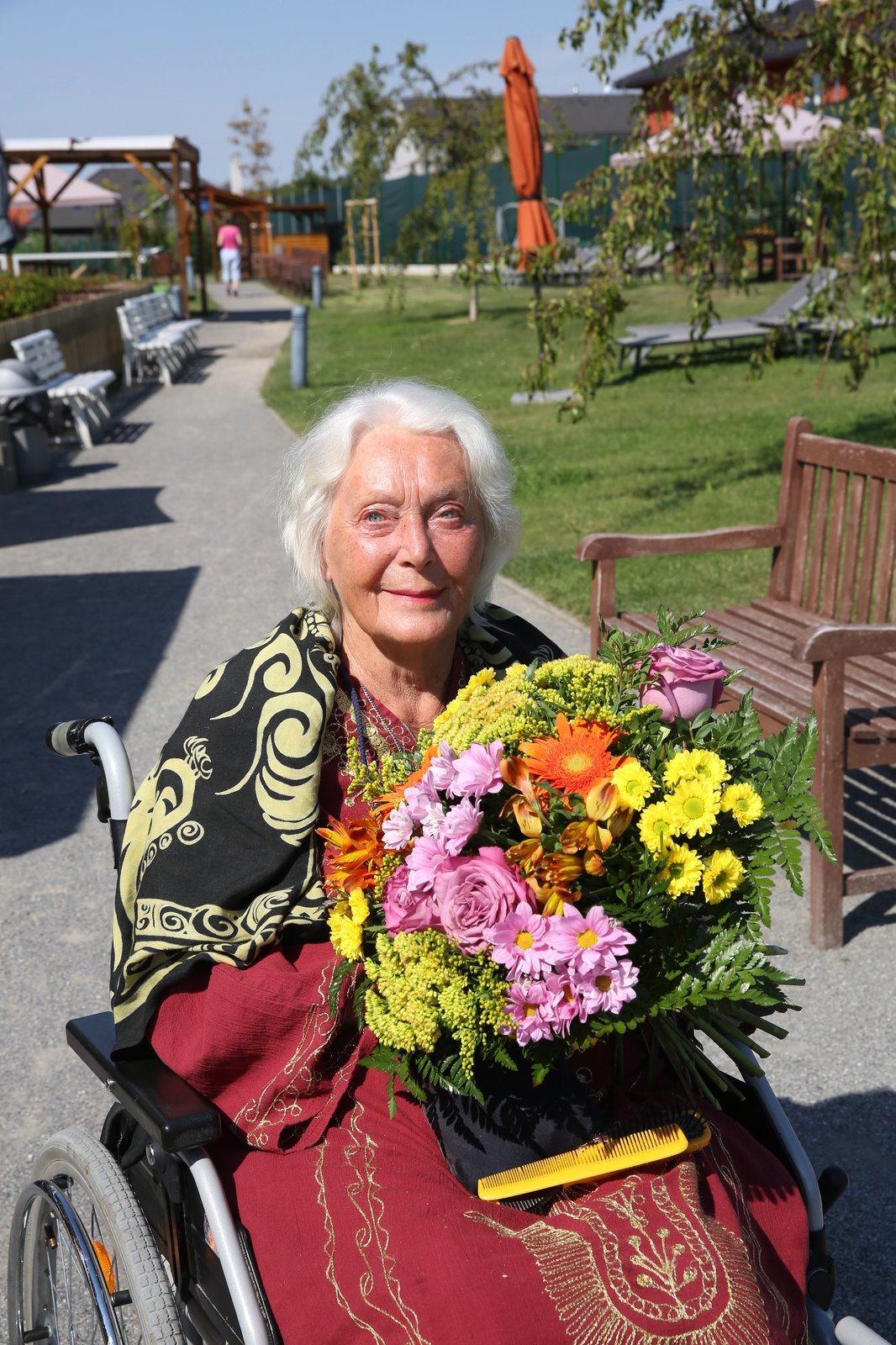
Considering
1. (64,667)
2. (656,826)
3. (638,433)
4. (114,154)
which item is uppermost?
(114,154)

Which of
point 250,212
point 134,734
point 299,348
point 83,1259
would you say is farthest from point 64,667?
point 250,212

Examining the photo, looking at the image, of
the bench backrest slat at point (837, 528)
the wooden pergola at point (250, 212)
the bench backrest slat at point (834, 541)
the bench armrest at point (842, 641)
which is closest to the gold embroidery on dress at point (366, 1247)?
the bench armrest at point (842, 641)

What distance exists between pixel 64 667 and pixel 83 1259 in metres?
5.14

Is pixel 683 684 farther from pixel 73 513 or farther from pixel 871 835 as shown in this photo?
pixel 73 513

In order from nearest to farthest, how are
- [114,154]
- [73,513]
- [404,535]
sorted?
[404,535] < [73,513] < [114,154]

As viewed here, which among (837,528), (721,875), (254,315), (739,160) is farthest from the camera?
Result: (254,315)

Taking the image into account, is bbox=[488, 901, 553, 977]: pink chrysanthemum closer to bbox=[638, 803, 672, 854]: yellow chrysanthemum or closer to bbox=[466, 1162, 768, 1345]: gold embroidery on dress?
bbox=[638, 803, 672, 854]: yellow chrysanthemum

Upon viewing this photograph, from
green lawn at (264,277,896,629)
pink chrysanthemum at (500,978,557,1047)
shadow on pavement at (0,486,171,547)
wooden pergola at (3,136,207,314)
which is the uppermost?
wooden pergola at (3,136,207,314)

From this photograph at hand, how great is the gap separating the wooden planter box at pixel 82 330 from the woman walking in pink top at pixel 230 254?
56.1 feet

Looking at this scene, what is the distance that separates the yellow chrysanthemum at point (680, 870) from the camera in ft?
5.45

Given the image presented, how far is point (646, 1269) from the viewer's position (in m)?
1.76

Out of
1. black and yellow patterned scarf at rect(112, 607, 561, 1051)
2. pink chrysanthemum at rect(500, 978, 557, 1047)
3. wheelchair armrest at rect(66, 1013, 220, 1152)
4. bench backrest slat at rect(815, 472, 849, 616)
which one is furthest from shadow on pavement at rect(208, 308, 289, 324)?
pink chrysanthemum at rect(500, 978, 557, 1047)

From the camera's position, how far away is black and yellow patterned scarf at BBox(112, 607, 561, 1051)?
2.04 m

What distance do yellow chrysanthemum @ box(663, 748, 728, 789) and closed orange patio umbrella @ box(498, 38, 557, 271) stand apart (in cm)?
1246
